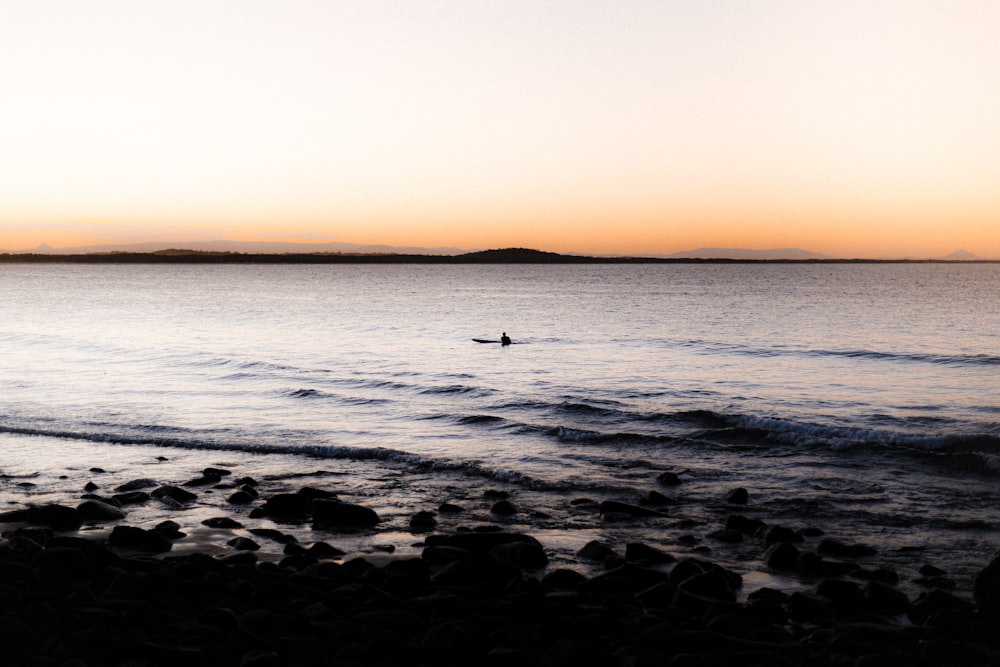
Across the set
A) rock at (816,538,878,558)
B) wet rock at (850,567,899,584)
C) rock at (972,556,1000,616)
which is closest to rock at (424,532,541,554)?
rock at (816,538,878,558)

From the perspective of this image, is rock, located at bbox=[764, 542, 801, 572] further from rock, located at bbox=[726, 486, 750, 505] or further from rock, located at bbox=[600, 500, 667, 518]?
rock, located at bbox=[726, 486, 750, 505]

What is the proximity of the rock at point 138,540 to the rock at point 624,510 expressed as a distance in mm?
6523

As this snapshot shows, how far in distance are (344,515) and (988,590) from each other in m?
8.52

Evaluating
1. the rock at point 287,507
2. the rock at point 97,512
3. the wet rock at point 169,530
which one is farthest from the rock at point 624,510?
the rock at point 97,512

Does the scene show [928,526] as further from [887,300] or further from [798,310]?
[887,300]

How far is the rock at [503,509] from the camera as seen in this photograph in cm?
1331

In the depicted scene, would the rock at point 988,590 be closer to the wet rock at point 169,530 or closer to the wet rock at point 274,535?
the wet rock at point 274,535

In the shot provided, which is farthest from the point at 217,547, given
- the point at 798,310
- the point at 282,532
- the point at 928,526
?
the point at 798,310

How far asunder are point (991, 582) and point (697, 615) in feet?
10.4

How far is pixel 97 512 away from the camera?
42.1ft

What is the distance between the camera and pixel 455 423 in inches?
856

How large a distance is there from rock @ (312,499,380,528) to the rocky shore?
0.04 m

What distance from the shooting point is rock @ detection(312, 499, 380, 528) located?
1262 centimetres

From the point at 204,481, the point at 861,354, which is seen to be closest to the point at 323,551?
the point at 204,481
